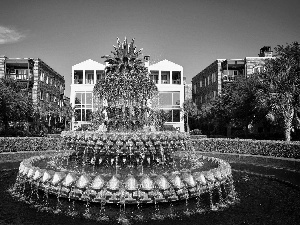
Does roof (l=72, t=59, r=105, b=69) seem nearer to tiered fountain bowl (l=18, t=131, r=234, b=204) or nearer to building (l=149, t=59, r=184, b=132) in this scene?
building (l=149, t=59, r=184, b=132)

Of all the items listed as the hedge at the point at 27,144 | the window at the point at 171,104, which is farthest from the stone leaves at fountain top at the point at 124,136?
the window at the point at 171,104

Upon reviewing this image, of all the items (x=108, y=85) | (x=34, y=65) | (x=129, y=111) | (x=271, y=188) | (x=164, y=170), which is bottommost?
(x=271, y=188)

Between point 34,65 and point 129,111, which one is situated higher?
point 34,65

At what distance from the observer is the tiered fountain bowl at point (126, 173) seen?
23.1 ft

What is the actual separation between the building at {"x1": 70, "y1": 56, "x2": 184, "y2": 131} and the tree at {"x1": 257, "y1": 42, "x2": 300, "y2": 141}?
77.7 ft

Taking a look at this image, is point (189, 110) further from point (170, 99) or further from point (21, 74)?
point (21, 74)

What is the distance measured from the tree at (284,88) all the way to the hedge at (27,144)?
60.8 feet

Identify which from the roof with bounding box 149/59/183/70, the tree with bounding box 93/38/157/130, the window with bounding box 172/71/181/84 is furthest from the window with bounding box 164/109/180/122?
the tree with bounding box 93/38/157/130

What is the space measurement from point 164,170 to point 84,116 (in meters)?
Answer: 41.5

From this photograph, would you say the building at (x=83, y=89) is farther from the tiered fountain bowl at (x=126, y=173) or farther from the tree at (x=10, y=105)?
the tiered fountain bowl at (x=126, y=173)

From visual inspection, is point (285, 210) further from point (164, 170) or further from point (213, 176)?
point (164, 170)

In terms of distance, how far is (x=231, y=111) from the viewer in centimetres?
3412

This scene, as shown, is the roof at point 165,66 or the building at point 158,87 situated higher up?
the roof at point 165,66

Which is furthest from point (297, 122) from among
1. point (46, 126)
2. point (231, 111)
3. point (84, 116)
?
point (46, 126)
